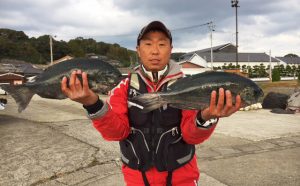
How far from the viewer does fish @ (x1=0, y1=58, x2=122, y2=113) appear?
2.09 m

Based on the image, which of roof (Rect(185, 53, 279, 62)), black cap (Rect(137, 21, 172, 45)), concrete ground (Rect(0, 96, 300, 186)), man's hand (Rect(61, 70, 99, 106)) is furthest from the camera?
roof (Rect(185, 53, 279, 62))

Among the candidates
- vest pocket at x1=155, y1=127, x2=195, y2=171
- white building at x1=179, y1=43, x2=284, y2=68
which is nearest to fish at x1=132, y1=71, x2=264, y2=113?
vest pocket at x1=155, y1=127, x2=195, y2=171

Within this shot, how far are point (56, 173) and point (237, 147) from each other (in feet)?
13.2

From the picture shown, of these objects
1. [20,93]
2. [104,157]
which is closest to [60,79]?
[20,93]

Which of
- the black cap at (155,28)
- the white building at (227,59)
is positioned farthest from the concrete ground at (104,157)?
the white building at (227,59)

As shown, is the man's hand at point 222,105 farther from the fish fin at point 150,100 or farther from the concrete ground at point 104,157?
the concrete ground at point 104,157

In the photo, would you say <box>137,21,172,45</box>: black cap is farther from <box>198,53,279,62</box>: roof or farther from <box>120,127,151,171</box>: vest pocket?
<box>198,53,279,62</box>: roof

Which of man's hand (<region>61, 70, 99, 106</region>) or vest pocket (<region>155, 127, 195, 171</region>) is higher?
man's hand (<region>61, 70, 99, 106</region>)

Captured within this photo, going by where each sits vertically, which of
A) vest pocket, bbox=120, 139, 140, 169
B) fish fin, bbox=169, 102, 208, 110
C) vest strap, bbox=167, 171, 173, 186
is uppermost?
fish fin, bbox=169, 102, 208, 110

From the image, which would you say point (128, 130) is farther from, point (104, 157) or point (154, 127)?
point (104, 157)

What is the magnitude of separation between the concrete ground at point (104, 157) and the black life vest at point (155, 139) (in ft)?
9.81

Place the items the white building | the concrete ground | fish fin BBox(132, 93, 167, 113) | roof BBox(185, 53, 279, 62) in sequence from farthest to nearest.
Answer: roof BBox(185, 53, 279, 62) → the white building → the concrete ground → fish fin BBox(132, 93, 167, 113)

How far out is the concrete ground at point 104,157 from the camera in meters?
5.70

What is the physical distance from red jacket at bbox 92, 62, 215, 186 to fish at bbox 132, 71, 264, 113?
300 millimetres
